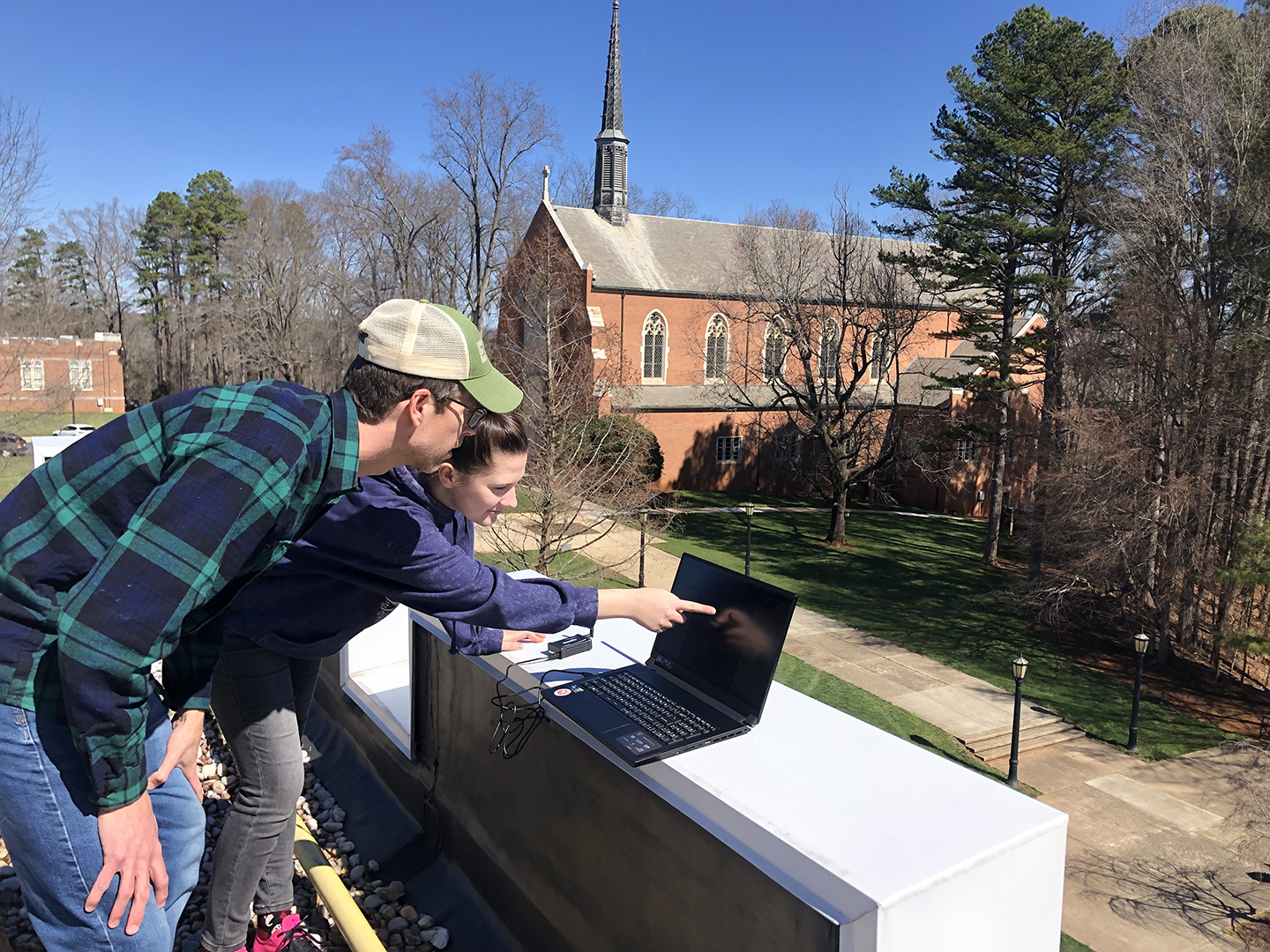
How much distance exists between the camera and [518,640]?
9.46ft

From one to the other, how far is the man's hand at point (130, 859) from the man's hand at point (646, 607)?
116cm

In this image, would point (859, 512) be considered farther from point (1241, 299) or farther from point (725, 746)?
point (725, 746)

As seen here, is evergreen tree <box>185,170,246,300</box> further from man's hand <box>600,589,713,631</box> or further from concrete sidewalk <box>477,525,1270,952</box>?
man's hand <box>600,589,713,631</box>

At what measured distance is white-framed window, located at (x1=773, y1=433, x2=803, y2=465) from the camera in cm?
3148

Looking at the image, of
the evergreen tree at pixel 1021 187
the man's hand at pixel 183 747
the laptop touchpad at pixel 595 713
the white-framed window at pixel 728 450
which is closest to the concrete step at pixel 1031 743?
the evergreen tree at pixel 1021 187

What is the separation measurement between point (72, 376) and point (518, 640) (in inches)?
1851

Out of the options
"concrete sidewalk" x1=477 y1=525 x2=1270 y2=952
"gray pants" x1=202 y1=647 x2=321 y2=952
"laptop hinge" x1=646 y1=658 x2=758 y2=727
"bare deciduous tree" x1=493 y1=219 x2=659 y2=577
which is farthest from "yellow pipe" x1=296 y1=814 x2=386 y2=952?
"bare deciduous tree" x1=493 y1=219 x2=659 y2=577

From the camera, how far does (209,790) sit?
3955mm

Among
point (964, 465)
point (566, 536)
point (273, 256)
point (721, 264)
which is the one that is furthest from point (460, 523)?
point (273, 256)

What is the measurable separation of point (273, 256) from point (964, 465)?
30600 mm

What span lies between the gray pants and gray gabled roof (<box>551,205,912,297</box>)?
28.9 meters

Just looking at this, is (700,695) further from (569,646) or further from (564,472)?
(564,472)

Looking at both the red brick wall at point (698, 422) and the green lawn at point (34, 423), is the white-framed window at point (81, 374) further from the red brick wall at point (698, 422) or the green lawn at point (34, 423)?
the red brick wall at point (698, 422)

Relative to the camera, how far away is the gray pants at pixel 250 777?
7.13 feet
